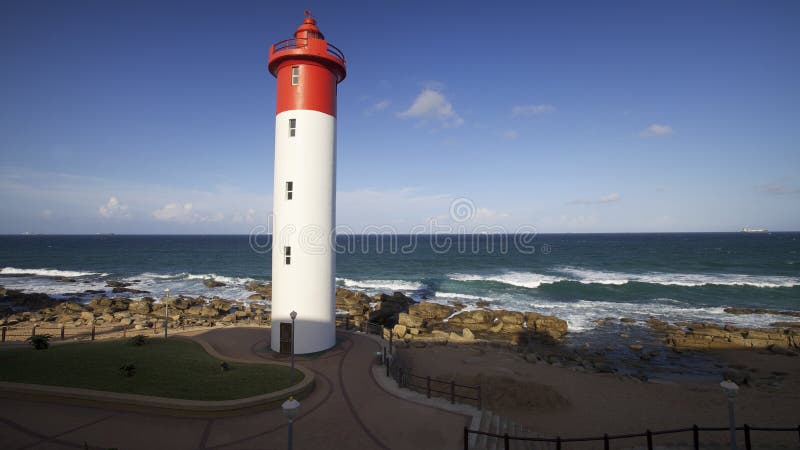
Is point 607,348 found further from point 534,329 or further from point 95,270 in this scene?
point 95,270

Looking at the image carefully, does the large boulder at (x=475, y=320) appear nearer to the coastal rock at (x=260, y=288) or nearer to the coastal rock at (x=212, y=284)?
the coastal rock at (x=260, y=288)

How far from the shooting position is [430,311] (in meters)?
29.8

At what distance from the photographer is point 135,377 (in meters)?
10.7

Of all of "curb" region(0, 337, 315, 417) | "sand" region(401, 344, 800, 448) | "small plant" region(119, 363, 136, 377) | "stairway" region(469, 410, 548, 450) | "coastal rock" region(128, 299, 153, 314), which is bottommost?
"sand" region(401, 344, 800, 448)

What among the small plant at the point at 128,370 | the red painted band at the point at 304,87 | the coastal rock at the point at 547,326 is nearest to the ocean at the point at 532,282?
the coastal rock at the point at 547,326

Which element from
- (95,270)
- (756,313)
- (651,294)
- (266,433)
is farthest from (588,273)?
(95,270)

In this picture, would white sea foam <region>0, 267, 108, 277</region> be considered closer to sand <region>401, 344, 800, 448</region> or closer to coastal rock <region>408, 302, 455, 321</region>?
coastal rock <region>408, 302, 455, 321</region>

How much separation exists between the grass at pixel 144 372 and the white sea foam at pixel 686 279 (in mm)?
42457

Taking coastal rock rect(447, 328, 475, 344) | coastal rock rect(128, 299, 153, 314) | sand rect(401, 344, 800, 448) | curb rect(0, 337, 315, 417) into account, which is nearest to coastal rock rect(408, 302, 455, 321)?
coastal rock rect(447, 328, 475, 344)

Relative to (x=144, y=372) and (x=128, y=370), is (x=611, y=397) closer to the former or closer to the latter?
(x=144, y=372)

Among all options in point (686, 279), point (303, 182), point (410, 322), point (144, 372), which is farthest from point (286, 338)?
point (686, 279)

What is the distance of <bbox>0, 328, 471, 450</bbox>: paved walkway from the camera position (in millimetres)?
8305

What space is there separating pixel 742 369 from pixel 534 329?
10.2 metres

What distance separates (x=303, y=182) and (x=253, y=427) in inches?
308
